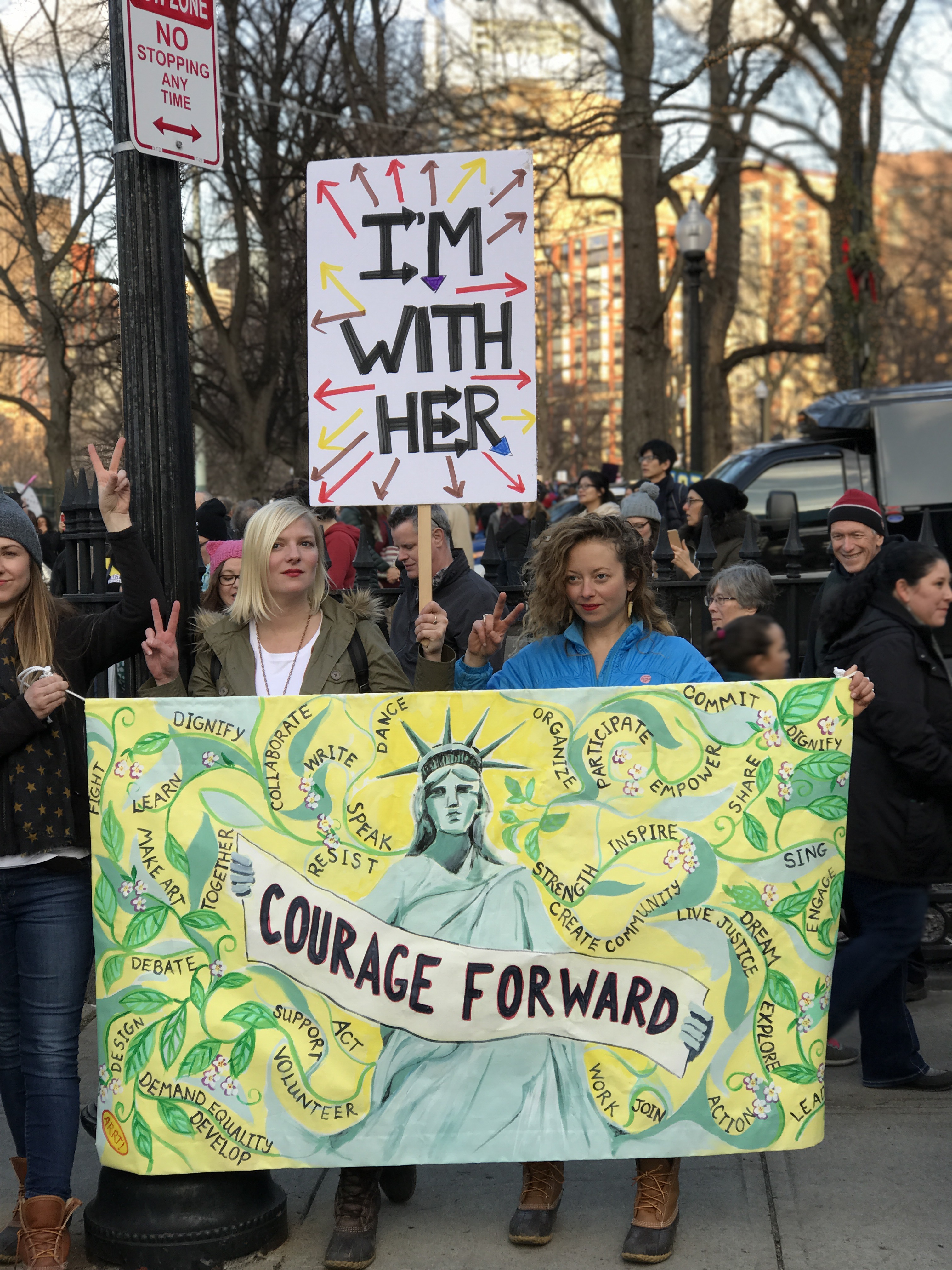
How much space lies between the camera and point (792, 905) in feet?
11.8

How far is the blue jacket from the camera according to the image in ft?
12.6

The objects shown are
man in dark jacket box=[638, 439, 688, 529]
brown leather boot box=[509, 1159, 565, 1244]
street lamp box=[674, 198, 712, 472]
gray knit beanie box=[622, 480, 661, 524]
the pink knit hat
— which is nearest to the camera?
brown leather boot box=[509, 1159, 565, 1244]

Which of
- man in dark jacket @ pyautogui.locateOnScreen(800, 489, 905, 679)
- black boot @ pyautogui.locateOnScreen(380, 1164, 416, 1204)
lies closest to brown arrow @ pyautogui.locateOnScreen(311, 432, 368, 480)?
black boot @ pyautogui.locateOnScreen(380, 1164, 416, 1204)

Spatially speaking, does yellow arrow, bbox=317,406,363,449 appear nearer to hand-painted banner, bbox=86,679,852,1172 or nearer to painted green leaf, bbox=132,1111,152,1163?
hand-painted banner, bbox=86,679,852,1172

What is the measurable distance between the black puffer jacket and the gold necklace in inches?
64.0

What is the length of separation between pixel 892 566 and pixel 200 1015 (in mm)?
2387

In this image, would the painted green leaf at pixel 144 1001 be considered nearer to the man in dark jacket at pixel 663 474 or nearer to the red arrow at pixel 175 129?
the red arrow at pixel 175 129

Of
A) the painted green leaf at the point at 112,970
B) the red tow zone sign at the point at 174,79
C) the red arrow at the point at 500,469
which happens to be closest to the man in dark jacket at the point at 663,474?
the red arrow at the point at 500,469

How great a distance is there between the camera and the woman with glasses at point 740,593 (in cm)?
494

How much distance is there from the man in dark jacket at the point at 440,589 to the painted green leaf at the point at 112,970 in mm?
2082

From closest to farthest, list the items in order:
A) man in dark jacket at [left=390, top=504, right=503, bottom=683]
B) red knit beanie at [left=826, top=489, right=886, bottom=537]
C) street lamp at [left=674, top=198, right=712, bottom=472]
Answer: man in dark jacket at [left=390, top=504, right=503, bottom=683]
red knit beanie at [left=826, top=489, right=886, bottom=537]
street lamp at [left=674, top=198, right=712, bottom=472]

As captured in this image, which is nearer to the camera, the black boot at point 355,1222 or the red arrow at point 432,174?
the black boot at point 355,1222

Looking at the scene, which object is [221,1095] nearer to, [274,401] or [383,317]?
[383,317]

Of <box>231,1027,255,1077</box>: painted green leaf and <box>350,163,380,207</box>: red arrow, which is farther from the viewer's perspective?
<box>350,163,380,207</box>: red arrow
